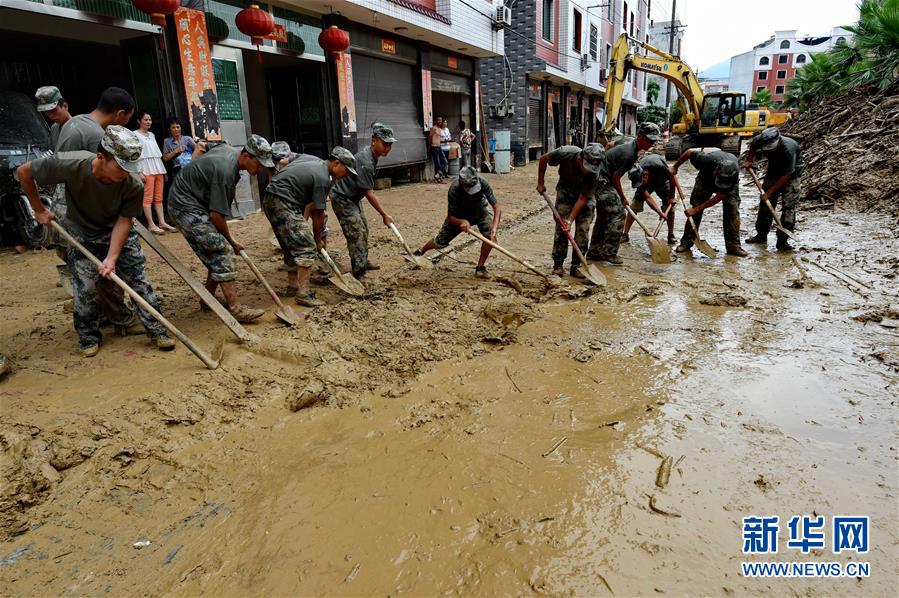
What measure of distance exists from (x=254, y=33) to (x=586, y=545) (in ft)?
24.8

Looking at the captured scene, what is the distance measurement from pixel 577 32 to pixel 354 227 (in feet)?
66.2

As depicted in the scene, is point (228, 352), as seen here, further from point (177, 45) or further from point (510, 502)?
point (177, 45)

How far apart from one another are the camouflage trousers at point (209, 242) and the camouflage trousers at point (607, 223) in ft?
12.1

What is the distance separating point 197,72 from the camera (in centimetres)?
686

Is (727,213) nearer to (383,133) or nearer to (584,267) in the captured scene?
(584,267)

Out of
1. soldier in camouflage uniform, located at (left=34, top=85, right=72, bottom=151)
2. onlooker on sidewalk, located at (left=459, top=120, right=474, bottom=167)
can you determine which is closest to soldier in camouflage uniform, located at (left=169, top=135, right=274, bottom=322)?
soldier in camouflage uniform, located at (left=34, top=85, right=72, bottom=151)

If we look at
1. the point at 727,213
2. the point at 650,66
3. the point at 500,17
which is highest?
the point at 500,17

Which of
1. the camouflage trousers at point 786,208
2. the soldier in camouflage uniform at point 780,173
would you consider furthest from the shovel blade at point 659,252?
the camouflage trousers at point 786,208

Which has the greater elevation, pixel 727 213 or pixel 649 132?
pixel 649 132

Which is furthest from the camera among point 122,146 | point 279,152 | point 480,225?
point 480,225

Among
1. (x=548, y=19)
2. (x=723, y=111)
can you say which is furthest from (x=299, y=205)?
(x=548, y=19)

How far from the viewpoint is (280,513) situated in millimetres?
2037

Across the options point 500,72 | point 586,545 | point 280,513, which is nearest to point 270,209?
point 280,513

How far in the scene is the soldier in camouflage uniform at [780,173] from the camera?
5.91 meters
